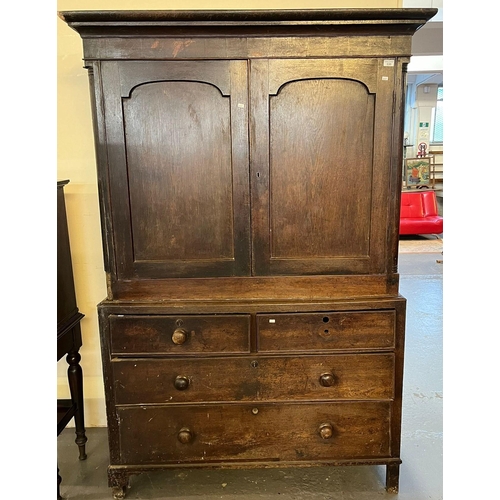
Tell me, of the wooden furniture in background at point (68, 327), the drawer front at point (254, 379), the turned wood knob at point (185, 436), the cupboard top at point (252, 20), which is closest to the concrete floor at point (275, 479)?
the wooden furniture in background at point (68, 327)

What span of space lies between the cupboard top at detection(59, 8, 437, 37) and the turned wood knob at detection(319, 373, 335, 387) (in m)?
1.34

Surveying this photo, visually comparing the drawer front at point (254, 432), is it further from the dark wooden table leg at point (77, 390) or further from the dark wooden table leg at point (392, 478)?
the dark wooden table leg at point (77, 390)

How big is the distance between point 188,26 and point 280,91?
403 mm

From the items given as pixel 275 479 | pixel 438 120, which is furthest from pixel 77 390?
pixel 438 120

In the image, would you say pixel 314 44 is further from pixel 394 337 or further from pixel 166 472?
pixel 166 472

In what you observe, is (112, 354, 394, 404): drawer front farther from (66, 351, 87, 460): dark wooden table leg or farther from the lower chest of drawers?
(66, 351, 87, 460): dark wooden table leg

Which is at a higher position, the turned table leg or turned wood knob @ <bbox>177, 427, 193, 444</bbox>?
turned wood knob @ <bbox>177, 427, 193, 444</bbox>

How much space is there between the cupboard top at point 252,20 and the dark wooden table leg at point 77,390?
1434mm

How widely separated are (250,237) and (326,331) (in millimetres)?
492

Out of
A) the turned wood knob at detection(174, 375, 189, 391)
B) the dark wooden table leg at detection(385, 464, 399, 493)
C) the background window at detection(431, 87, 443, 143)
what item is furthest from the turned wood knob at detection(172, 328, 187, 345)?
the background window at detection(431, 87, 443, 143)

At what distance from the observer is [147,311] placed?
5.57ft

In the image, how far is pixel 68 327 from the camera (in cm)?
197

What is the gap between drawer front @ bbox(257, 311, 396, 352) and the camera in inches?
67.1

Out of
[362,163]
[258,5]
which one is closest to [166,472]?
[362,163]
